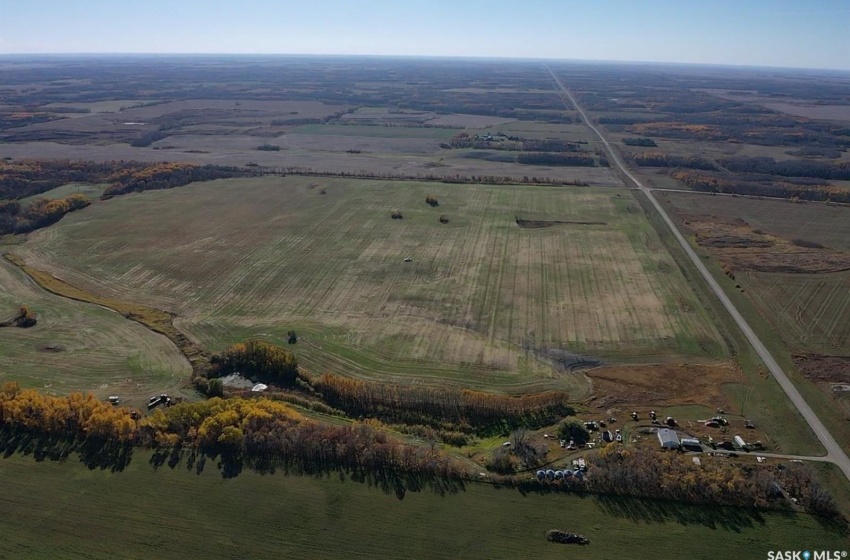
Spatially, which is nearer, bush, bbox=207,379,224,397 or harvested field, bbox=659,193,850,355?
bush, bbox=207,379,224,397

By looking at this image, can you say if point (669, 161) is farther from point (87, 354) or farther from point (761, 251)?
point (87, 354)

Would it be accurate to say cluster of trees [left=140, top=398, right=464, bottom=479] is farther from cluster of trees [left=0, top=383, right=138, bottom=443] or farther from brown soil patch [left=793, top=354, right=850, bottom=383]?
brown soil patch [left=793, top=354, right=850, bottom=383]

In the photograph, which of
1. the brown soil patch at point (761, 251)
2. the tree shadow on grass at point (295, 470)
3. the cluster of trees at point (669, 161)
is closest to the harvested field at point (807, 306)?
the brown soil patch at point (761, 251)

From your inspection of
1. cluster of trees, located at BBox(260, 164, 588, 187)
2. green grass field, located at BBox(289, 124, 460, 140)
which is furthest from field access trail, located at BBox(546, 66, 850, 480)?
green grass field, located at BBox(289, 124, 460, 140)

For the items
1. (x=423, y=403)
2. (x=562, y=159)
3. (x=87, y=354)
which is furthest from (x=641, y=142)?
(x=87, y=354)

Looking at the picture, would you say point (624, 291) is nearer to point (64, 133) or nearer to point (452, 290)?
point (452, 290)

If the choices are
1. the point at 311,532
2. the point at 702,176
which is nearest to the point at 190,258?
the point at 311,532
